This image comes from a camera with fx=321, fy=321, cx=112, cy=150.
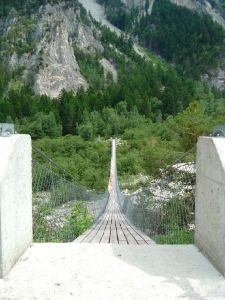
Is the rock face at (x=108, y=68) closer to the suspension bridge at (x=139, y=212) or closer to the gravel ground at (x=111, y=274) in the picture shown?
the suspension bridge at (x=139, y=212)

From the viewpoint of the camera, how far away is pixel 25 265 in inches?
67.7

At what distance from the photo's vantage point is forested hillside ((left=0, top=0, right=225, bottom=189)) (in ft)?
72.1

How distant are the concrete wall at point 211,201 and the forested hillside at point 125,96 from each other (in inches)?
296

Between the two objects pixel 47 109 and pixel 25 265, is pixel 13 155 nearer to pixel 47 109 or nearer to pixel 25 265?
pixel 25 265

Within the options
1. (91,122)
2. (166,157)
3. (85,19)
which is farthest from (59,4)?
(166,157)

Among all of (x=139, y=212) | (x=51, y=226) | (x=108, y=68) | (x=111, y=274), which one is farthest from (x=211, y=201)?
(x=108, y=68)

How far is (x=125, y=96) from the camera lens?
43625 mm

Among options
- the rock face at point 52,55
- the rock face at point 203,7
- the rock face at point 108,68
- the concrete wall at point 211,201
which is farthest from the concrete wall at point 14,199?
the rock face at point 203,7

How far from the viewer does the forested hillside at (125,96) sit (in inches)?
866

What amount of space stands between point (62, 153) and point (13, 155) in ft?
88.0

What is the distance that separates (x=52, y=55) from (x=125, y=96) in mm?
15202

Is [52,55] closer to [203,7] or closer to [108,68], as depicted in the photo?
[108,68]

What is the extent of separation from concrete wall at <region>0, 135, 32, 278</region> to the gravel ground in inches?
3.4

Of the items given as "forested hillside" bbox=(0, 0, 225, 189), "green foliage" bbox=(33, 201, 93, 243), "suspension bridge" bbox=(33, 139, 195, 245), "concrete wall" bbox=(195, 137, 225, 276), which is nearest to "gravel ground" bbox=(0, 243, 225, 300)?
"concrete wall" bbox=(195, 137, 225, 276)
